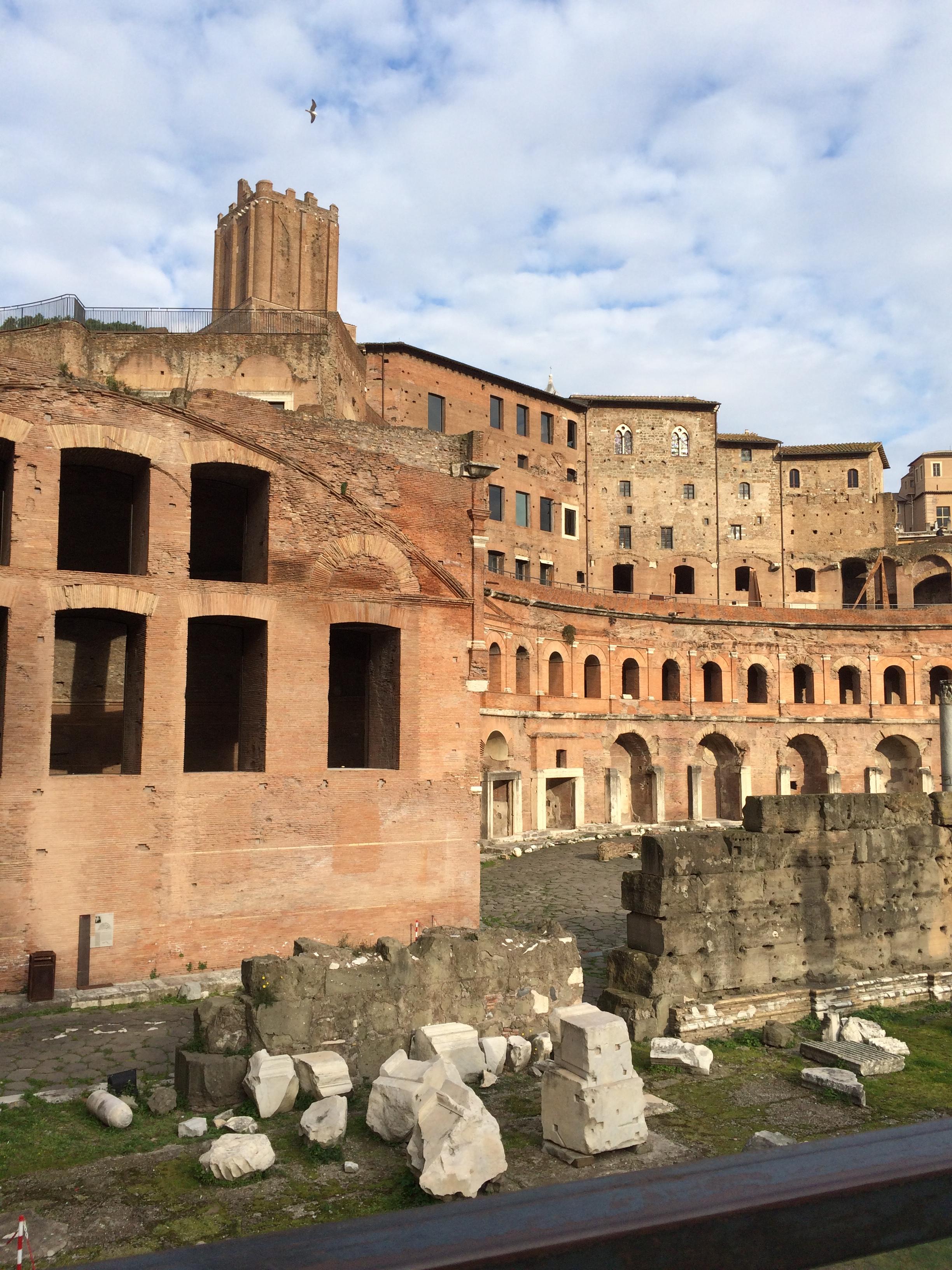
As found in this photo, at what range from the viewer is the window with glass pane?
37688 millimetres

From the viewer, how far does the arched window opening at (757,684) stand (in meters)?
38.2

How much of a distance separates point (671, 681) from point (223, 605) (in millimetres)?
24851

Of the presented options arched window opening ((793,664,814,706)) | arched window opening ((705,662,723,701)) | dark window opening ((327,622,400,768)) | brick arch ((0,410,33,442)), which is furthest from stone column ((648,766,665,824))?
brick arch ((0,410,33,442))

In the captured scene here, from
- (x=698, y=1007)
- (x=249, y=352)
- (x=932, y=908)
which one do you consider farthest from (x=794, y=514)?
(x=698, y=1007)

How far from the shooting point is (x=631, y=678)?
35.7 metres

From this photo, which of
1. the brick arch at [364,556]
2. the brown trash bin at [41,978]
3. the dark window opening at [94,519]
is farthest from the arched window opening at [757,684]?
the brown trash bin at [41,978]

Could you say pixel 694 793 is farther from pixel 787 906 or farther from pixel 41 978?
pixel 41 978

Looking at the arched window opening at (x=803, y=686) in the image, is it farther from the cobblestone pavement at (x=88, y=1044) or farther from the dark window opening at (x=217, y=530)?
the cobblestone pavement at (x=88, y=1044)

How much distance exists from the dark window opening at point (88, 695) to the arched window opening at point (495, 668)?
13341 millimetres

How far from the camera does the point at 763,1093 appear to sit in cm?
941

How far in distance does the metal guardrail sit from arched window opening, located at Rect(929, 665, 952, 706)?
137 feet

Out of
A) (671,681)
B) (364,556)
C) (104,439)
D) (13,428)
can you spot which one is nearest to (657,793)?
(671,681)

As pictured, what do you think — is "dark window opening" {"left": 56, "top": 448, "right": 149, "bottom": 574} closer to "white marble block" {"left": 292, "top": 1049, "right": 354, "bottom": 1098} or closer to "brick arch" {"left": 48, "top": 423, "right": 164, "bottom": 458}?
"brick arch" {"left": 48, "top": 423, "right": 164, "bottom": 458}

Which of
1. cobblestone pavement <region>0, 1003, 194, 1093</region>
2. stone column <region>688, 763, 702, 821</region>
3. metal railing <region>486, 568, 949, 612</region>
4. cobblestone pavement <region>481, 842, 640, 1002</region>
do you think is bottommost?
cobblestone pavement <region>481, 842, 640, 1002</region>
